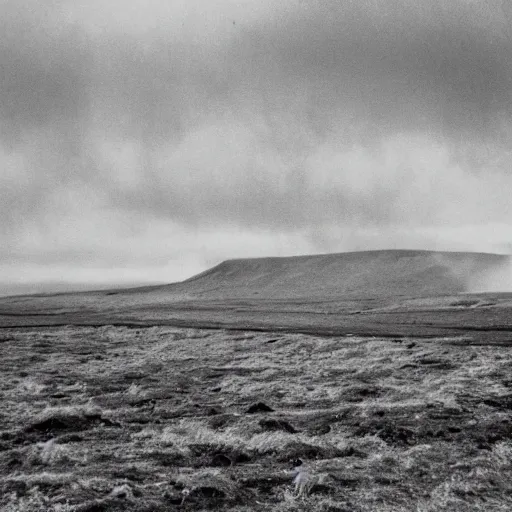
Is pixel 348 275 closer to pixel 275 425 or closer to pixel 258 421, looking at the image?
pixel 258 421

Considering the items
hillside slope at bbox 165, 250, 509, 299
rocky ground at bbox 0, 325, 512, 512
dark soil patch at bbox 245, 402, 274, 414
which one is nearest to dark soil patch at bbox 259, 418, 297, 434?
rocky ground at bbox 0, 325, 512, 512

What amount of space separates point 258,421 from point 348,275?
30.7 m

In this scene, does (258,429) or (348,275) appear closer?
(258,429)

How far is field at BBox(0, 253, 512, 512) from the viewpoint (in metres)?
3.71

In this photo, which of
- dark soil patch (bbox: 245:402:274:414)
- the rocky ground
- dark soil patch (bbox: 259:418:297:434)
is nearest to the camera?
the rocky ground

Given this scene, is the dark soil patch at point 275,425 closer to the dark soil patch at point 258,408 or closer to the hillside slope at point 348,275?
the dark soil patch at point 258,408

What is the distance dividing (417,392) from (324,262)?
33609 mm

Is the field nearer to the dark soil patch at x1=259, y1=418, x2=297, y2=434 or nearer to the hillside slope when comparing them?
the dark soil patch at x1=259, y1=418, x2=297, y2=434

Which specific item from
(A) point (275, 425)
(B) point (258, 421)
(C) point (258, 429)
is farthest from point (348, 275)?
(C) point (258, 429)

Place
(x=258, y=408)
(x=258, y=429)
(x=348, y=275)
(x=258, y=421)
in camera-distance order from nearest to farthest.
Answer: (x=258, y=429)
(x=258, y=421)
(x=258, y=408)
(x=348, y=275)

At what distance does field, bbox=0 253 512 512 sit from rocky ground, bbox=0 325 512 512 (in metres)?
0.02

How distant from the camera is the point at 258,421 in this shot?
17.6 ft

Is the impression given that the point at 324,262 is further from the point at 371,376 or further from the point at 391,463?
the point at 391,463

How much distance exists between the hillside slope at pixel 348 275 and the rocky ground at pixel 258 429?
64.0 feet
